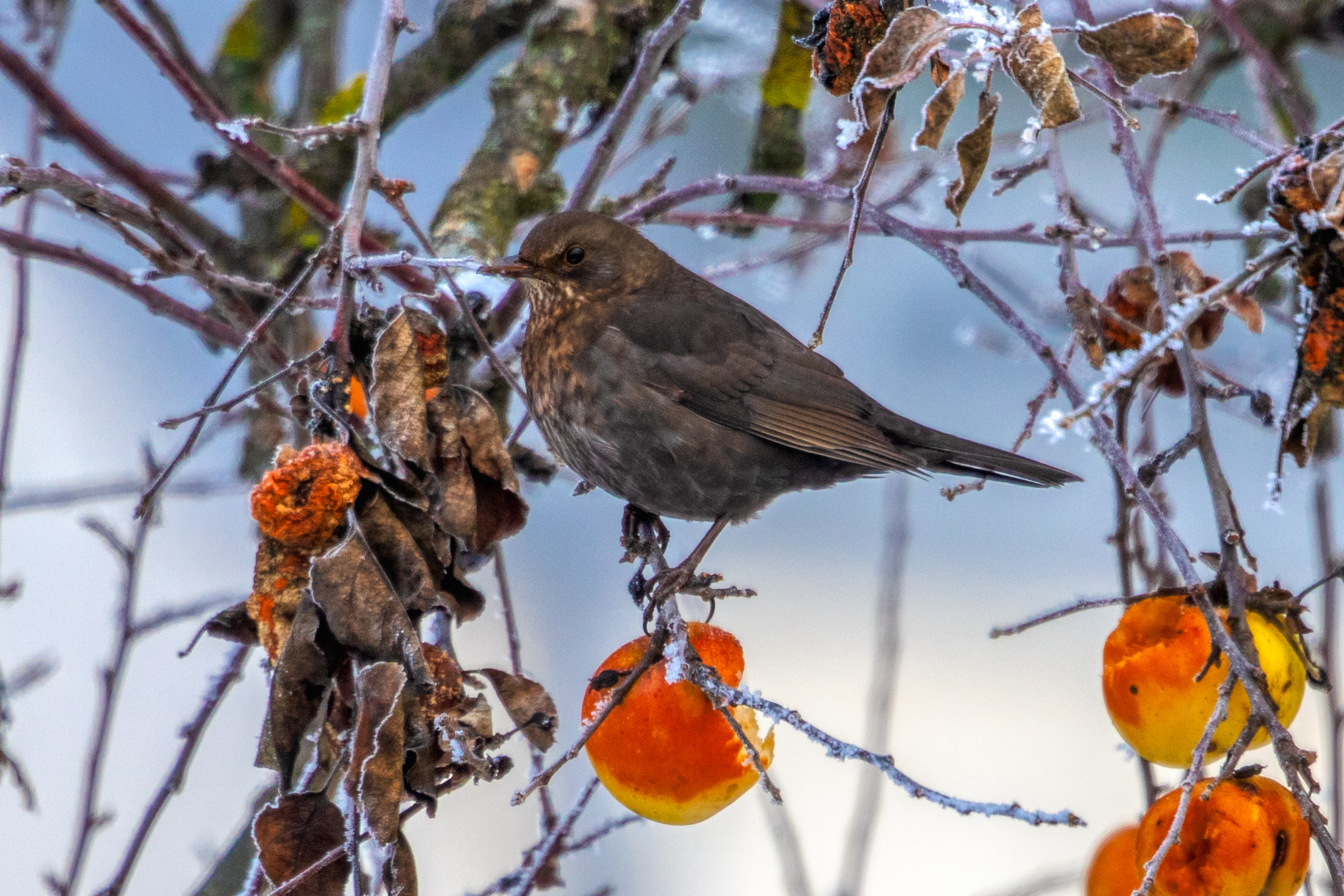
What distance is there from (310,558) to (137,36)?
1.04 metres

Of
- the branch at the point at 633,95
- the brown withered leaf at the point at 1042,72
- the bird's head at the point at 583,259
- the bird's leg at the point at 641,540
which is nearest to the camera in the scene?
the brown withered leaf at the point at 1042,72

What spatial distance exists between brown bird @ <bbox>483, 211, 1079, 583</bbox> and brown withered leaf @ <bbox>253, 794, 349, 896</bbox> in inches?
32.7

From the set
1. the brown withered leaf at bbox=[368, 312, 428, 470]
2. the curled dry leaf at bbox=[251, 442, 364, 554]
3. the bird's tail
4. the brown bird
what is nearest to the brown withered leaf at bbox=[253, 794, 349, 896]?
the curled dry leaf at bbox=[251, 442, 364, 554]

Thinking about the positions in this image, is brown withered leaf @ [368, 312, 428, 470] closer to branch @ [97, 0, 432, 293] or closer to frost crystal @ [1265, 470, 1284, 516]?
branch @ [97, 0, 432, 293]

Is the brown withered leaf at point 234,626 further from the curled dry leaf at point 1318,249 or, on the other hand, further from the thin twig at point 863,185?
the curled dry leaf at point 1318,249

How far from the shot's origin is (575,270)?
7.16 feet

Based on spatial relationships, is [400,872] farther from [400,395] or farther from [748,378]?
[748,378]

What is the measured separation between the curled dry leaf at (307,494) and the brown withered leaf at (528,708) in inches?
10.7

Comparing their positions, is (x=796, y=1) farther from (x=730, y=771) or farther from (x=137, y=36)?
(x=730, y=771)

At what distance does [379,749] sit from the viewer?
1.14 metres

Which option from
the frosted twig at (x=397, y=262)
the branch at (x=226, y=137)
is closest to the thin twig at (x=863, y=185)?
the frosted twig at (x=397, y=262)

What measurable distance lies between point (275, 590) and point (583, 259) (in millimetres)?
1075

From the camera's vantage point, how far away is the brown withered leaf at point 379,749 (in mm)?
1140

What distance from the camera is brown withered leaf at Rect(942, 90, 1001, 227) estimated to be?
4.05 feet
